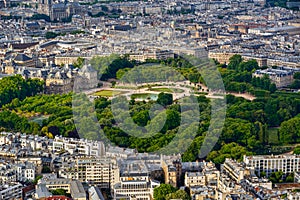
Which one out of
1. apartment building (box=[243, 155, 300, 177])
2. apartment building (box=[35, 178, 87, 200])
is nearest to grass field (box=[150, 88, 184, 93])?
apartment building (box=[243, 155, 300, 177])

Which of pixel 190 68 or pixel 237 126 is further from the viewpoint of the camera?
pixel 190 68

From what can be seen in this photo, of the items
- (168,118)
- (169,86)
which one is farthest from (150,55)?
(168,118)

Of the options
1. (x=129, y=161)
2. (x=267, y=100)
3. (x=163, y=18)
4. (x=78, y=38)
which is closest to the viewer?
(x=129, y=161)

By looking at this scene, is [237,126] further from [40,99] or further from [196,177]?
[40,99]

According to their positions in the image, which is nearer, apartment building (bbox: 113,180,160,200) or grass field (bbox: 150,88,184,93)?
apartment building (bbox: 113,180,160,200)

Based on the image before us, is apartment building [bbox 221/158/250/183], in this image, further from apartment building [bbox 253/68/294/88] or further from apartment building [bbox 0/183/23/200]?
apartment building [bbox 253/68/294/88]

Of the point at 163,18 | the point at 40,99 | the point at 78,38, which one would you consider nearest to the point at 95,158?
the point at 40,99

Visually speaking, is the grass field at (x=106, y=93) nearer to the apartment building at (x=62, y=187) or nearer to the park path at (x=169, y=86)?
the park path at (x=169, y=86)
